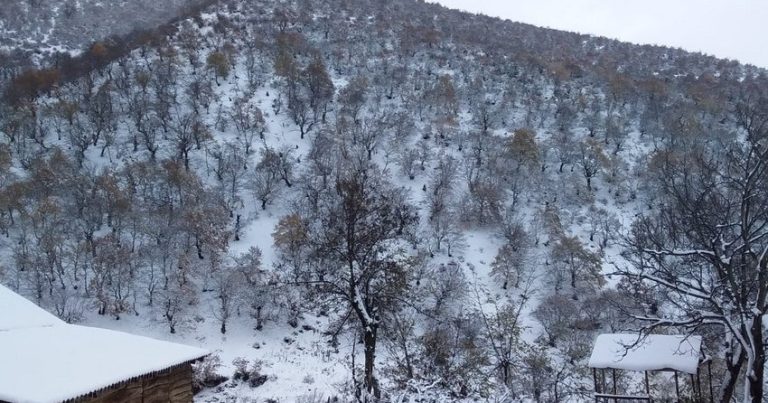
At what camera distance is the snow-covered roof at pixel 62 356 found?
26.2 feet

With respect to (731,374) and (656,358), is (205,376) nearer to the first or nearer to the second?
(656,358)

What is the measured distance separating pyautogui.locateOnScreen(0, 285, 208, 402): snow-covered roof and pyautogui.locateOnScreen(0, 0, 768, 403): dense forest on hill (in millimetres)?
4359

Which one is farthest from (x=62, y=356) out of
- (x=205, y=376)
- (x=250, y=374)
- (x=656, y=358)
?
(x=250, y=374)

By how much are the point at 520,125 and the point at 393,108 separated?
1351 centimetres

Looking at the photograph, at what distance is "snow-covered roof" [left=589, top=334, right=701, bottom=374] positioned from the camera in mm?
13680

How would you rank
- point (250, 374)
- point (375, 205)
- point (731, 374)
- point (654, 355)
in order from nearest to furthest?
point (731, 374) < point (654, 355) < point (375, 205) < point (250, 374)

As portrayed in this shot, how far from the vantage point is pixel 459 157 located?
49531 millimetres

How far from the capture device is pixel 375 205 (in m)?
18.0

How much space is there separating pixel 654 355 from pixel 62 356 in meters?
13.9

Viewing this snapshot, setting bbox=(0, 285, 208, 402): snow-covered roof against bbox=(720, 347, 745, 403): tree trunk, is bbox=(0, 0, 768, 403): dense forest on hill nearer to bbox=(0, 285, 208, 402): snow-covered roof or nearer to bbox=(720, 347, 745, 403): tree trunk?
bbox=(720, 347, 745, 403): tree trunk

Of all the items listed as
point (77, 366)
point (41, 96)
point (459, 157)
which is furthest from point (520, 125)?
point (77, 366)

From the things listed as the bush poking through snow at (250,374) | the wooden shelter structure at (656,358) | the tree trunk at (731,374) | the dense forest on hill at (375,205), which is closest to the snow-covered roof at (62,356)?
the dense forest on hill at (375,205)

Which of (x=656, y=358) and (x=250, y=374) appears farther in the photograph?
(x=250, y=374)

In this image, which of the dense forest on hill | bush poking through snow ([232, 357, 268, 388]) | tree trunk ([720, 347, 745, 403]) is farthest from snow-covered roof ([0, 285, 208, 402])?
bush poking through snow ([232, 357, 268, 388])
